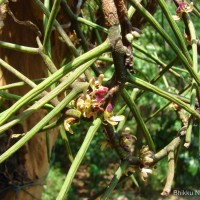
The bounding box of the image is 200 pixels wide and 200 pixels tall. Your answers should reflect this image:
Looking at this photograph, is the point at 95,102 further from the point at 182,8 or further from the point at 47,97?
the point at 182,8

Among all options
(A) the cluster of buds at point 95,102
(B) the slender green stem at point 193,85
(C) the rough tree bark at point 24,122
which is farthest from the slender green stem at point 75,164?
(C) the rough tree bark at point 24,122

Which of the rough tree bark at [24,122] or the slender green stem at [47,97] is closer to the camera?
the slender green stem at [47,97]

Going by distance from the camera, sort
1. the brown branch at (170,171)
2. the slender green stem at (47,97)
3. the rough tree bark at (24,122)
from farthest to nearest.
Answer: the rough tree bark at (24,122) → the brown branch at (170,171) → the slender green stem at (47,97)

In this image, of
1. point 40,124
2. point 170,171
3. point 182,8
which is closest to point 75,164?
point 40,124

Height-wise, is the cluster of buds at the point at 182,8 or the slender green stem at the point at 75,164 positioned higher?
the cluster of buds at the point at 182,8

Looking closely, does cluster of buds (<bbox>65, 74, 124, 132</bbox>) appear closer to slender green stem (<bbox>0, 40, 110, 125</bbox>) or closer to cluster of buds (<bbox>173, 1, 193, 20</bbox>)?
slender green stem (<bbox>0, 40, 110, 125</bbox>)

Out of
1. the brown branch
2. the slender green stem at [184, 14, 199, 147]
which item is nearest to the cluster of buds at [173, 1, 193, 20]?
the slender green stem at [184, 14, 199, 147]

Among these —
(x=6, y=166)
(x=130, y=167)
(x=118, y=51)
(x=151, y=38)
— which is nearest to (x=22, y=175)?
(x=6, y=166)

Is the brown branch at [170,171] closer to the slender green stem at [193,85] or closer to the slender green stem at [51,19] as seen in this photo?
the slender green stem at [193,85]
